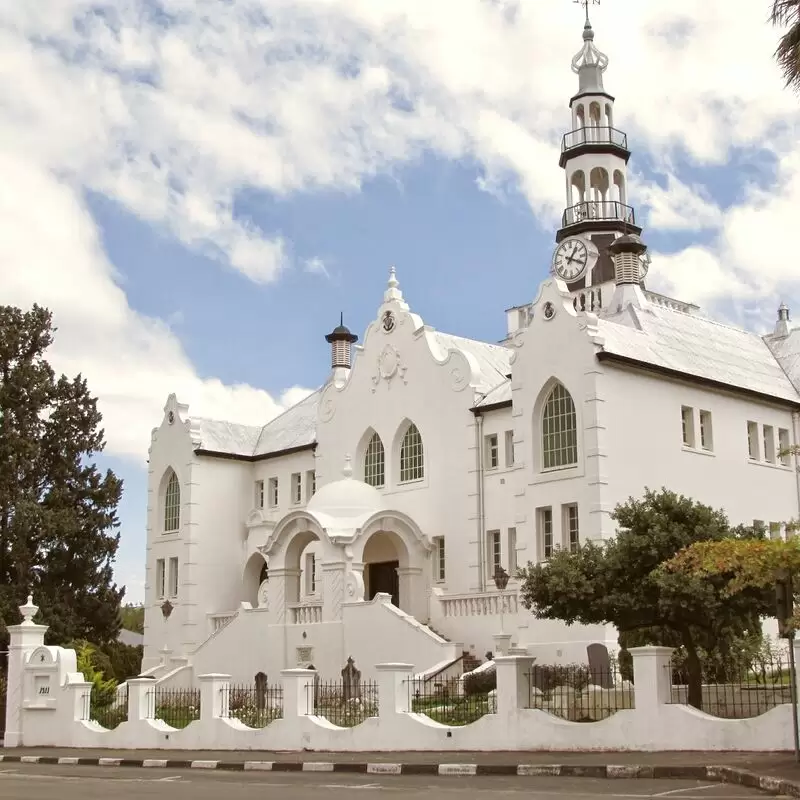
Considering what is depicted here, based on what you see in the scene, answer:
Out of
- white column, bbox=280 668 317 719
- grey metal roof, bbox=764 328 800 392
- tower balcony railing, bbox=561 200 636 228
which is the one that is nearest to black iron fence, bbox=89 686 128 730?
white column, bbox=280 668 317 719

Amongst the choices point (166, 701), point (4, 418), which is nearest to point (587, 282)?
point (4, 418)

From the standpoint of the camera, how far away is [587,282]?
159 ft

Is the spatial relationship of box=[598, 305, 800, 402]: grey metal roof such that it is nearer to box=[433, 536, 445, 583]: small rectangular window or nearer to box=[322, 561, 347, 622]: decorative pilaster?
box=[433, 536, 445, 583]: small rectangular window

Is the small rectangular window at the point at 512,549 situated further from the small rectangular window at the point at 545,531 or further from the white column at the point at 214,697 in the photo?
the white column at the point at 214,697

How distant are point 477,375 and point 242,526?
13324mm

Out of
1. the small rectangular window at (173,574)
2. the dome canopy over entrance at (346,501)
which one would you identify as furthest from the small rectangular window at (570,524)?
the small rectangular window at (173,574)

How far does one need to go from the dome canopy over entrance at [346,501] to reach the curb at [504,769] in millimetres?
13483

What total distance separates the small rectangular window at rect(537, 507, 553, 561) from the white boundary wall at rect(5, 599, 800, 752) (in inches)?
433

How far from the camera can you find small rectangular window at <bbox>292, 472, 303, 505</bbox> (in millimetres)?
45188

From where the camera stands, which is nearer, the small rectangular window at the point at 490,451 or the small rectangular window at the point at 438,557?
the small rectangular window at the point at 490,451

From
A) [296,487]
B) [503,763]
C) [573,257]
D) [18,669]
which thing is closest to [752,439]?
[573,257]

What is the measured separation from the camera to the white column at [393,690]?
23.0m

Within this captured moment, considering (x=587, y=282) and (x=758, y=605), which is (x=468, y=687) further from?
(x=587, y=282)

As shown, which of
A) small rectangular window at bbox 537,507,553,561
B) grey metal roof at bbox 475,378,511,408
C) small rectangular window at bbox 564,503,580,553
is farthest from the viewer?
grey metal roof at bbox 475,378,511,408
